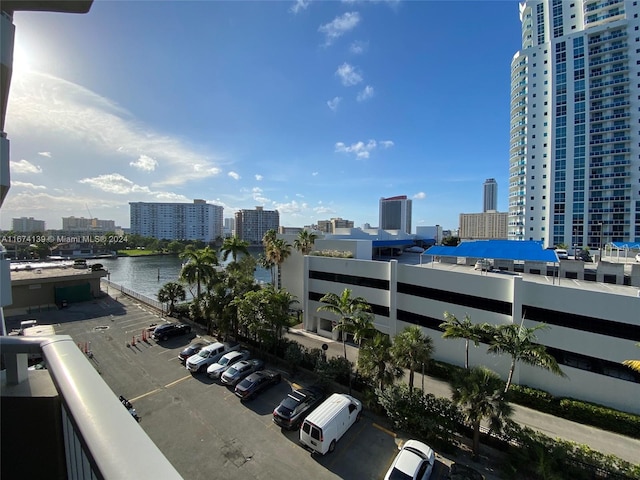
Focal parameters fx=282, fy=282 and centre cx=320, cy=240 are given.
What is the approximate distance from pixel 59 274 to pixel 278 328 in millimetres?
29914

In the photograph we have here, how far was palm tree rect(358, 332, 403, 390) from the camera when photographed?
1323 centimetres

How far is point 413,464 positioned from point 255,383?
8445mm

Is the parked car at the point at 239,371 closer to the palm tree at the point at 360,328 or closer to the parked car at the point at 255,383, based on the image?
the parked car at the point at 255,383

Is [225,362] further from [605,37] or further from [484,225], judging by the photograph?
[484,225]

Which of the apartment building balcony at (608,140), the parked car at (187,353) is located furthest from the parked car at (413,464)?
the apartment building balcony at (608,140)

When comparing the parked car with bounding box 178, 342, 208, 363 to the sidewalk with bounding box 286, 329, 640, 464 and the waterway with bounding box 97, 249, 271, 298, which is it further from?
the waterway with bounding box 97, 249, 271, 298

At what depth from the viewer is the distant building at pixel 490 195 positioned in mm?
165875

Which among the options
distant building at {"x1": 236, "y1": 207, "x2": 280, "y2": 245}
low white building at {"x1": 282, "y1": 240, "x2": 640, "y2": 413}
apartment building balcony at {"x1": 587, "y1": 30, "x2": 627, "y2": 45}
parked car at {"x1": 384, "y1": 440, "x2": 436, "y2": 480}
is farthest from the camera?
distant building at {"x1": 236, "y1": 207, "x2": 280, "y2": 245}

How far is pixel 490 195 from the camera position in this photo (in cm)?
16975

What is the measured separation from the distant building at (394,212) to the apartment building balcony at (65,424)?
11365 cm

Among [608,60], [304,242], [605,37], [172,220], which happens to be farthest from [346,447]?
[172,220]

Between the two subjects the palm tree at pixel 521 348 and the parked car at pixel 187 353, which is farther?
the parked car at pixel 187 353

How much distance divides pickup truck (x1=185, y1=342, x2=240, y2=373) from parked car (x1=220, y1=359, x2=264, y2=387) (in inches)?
78.4

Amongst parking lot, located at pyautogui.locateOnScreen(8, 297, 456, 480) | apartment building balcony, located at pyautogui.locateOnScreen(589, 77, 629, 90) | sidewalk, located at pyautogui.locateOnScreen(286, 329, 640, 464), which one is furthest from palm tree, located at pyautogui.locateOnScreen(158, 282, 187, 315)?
apartment building balcony, located at pyautogui.locateOnScreen(589, 77, 629, 90)
